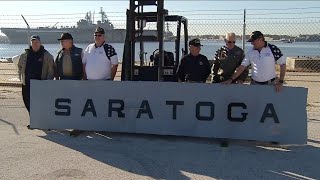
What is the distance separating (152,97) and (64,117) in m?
1.59

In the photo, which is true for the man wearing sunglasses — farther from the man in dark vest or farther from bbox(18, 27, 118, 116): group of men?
the man in dark vest

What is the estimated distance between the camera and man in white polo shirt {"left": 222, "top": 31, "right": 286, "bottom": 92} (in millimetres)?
6141

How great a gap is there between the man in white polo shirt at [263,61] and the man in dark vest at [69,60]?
2.57 meters

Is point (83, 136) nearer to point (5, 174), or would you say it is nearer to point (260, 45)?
point (5, 174)

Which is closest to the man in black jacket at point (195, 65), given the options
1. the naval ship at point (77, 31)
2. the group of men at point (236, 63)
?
the group of men at point (236, 63)

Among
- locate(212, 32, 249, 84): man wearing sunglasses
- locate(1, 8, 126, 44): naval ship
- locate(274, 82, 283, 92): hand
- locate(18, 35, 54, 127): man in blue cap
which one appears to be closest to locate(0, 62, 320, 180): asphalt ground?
locate(274, 82, 283, 92): hand

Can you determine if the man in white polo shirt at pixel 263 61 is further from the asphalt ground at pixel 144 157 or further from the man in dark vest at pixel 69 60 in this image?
the man in dark vest at pixel 69 60

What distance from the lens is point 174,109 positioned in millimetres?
6531

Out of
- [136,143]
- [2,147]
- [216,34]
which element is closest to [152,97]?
[136,143]

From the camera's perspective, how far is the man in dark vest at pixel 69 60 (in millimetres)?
7031

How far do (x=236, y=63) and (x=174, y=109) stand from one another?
49.8 inches

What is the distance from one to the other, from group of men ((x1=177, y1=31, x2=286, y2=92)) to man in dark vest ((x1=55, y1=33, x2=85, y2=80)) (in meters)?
1.74

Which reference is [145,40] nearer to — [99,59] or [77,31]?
[99,59]

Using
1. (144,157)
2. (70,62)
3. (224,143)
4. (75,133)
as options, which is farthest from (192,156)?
(70,62)
